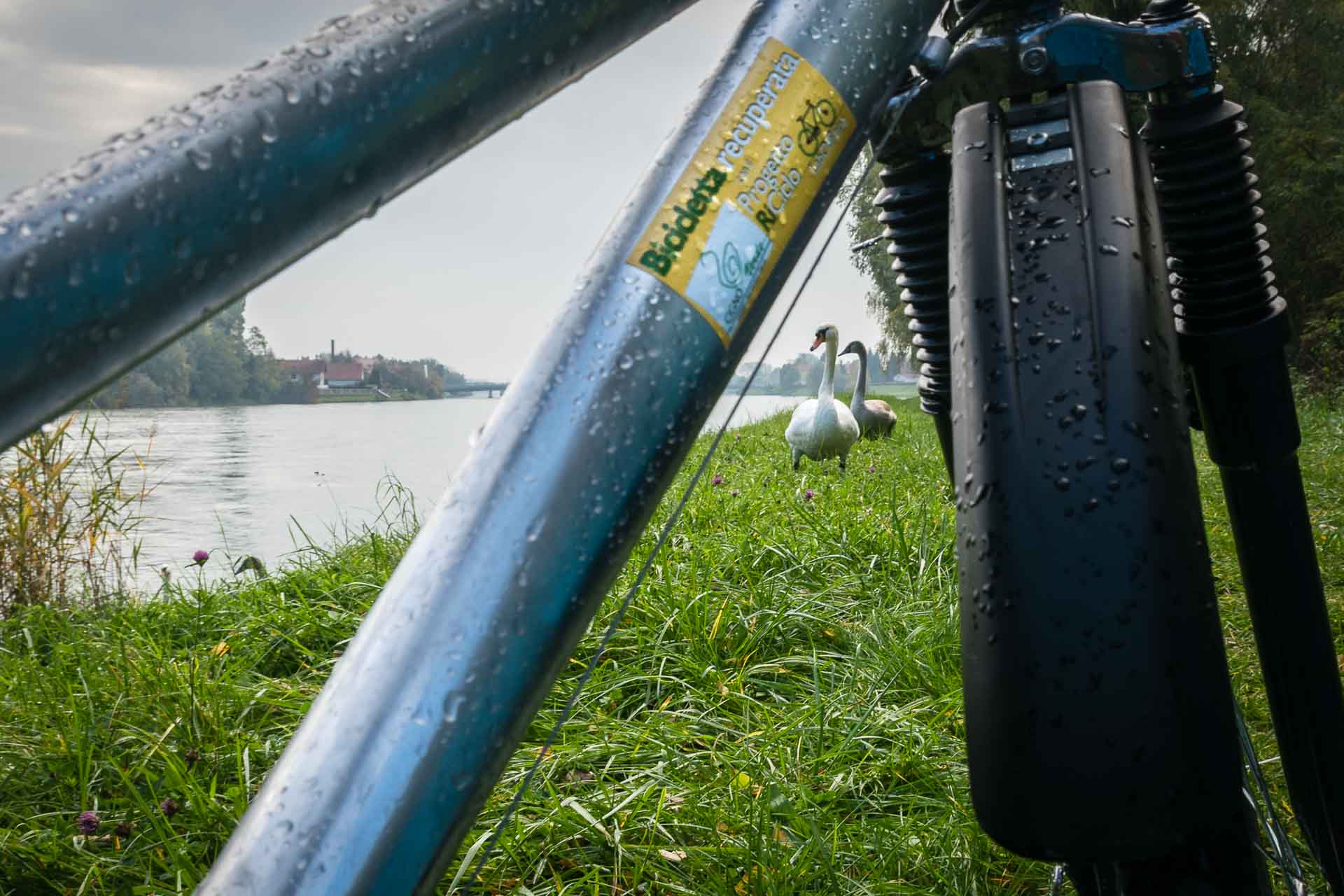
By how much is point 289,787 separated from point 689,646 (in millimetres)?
2092

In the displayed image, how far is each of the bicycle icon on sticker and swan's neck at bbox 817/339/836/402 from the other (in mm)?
6131

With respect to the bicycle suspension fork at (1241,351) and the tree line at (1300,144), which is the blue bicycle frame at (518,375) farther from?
the tree line at (1300,144)

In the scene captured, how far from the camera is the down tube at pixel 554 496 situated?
15.6 inches

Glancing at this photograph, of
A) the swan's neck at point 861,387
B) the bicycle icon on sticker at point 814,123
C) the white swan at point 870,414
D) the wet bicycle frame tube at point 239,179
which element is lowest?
the wet bicycle frame tube at point 239,179

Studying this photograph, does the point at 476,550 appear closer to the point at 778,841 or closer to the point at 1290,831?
the point at 778,841

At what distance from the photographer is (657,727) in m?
2.01

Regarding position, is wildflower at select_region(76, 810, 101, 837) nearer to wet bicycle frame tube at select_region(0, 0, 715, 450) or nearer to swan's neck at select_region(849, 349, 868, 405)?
wet bicycle frame tube at select_region(0, 0, 715, 450)

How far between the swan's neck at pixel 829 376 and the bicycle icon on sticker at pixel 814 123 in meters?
6.13

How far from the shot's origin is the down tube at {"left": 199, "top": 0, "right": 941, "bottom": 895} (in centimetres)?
40

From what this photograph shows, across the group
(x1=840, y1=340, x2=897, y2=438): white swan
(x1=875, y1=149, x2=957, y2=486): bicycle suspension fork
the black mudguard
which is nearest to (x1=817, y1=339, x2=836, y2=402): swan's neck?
(x1=840, y1=340, x2=897, y2=438): white swan

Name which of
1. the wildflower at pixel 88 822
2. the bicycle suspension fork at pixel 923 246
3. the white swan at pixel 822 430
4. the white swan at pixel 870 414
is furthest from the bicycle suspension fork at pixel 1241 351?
the white swan at pixel 870 414

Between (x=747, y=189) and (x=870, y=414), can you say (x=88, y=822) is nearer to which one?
(x=747, y=189)

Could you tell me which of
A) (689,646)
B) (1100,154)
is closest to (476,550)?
(1100,154)

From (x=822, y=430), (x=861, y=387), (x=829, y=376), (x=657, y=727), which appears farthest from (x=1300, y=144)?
(x=657, y=727)
